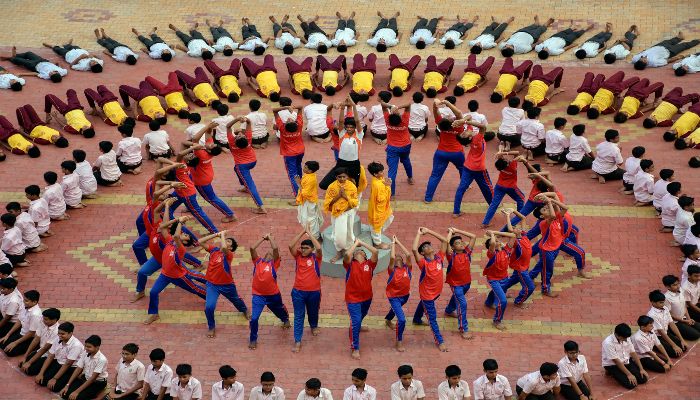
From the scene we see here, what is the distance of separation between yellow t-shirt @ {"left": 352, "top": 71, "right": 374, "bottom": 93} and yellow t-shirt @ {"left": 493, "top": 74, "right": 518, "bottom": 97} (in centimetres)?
252

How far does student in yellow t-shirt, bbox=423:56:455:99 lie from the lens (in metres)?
21.0

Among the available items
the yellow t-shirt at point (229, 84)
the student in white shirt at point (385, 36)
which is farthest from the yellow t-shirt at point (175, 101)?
the student in white shirt at point (385, 36)

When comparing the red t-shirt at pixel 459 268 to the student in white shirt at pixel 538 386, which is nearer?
the student in white shirt at pixel 538 386

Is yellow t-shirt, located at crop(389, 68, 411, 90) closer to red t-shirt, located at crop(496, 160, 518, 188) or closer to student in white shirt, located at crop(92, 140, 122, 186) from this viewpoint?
red t-shirt, located at crop(496, 160, 518, 188)

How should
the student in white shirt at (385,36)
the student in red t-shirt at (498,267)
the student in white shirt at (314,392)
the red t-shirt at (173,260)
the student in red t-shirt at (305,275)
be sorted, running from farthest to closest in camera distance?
the student in white shirt at (385,36), the red t-shirt at (173,260), the student in red t-shirt at (498,267), the student in red t-shirt at (305,275), the student in white shirt at (314,392)

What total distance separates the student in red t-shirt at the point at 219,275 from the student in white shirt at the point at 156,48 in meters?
9.28

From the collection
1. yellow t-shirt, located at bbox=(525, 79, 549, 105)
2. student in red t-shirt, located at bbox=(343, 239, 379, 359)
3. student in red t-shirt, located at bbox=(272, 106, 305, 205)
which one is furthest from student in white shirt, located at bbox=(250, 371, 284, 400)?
yellow t-shirt, located at bbox=(525, 79, 549, 105)

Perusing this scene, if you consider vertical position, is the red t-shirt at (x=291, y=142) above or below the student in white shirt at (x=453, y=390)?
above

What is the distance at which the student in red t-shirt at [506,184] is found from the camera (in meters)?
16.2

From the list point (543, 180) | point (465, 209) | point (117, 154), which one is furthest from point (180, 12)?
point (543, 180)

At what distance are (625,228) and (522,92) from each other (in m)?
5.09

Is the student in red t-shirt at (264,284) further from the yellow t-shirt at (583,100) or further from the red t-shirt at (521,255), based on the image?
the yellow t-shirt at (583,100)

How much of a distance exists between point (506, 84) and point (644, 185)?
173 inches

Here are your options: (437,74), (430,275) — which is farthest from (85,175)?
(437,74)
